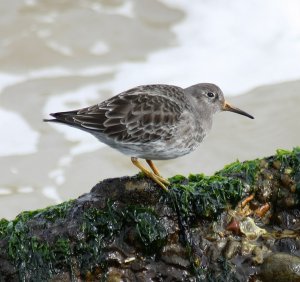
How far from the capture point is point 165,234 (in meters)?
5.49

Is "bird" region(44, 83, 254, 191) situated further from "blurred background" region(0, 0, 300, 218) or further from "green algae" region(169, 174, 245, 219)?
"blurred background" region(0, 0, 300, 218)

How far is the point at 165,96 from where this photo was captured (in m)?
6.38

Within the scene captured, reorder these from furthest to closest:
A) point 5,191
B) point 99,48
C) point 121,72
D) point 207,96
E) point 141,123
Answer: point 99,48 → point 121,72 → point 5,191 → point 207,96 → point 141,123

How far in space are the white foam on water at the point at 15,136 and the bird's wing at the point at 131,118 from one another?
4039mm

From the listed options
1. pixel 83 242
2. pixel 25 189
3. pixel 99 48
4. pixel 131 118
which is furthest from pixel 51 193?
pixel 83 242

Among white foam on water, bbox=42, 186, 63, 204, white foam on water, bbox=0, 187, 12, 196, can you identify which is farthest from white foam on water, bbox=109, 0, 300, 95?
white foam on water, bbox=0, 187, 12, 196

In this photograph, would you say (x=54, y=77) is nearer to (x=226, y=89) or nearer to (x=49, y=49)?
(x=49, y=49)

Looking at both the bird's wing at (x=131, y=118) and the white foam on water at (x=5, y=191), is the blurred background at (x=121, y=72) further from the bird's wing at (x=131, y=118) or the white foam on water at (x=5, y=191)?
the bird's wing at (x=131, y=118)

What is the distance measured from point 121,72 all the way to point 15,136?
6.74 feet

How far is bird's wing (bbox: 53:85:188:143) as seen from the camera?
20.2ft

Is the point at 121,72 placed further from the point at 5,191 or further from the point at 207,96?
the point at 207,96

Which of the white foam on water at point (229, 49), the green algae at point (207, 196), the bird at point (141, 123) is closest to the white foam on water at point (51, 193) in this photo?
the white foam on water at point (229, 49)

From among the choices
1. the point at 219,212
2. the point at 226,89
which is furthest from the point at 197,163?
the point at 219,212

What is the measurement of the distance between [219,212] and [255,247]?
0.37 meters
